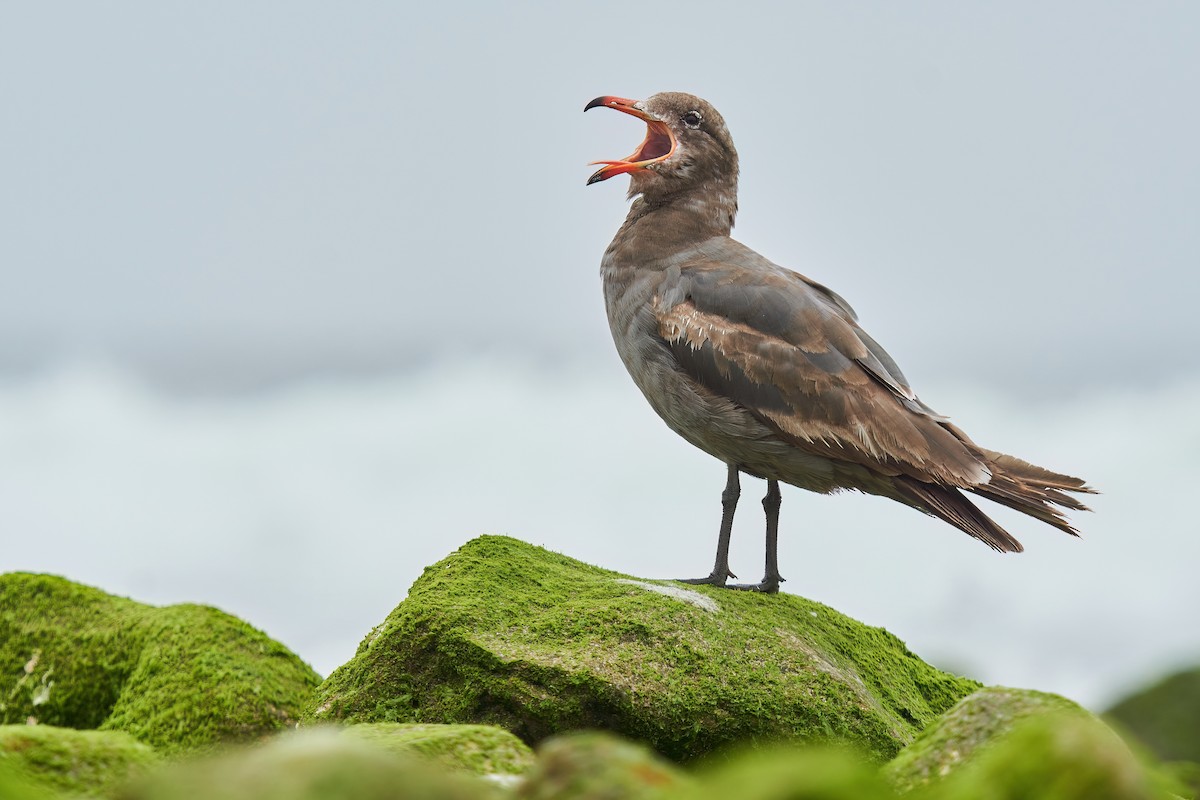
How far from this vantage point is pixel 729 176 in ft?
43.1

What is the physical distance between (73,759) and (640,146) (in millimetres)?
9314

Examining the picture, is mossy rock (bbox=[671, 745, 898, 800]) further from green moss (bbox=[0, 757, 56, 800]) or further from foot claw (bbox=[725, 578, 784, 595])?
foot claw (bbox=[725, 578, 784, 595])

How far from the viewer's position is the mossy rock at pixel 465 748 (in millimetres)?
5764

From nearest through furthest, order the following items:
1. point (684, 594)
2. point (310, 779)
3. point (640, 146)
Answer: point (310, 779) < point (684, 594) < point (640, 146)

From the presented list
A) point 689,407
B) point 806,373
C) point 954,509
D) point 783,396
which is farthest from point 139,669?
point 954,509

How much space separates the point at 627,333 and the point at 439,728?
6.29 m

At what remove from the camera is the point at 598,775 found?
169 inches

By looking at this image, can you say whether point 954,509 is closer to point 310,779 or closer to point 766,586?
point 766,586

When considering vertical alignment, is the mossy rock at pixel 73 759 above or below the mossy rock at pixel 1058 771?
below

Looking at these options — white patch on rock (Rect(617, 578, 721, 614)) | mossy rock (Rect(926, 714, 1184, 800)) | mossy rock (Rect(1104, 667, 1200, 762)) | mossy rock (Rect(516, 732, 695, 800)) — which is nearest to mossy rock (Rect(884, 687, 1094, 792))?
mossy rock (Rect(926, 714, 1184, 800))

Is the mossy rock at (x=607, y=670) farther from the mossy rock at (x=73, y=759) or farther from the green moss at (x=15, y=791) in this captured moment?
the green moss at (x=15, y=791)

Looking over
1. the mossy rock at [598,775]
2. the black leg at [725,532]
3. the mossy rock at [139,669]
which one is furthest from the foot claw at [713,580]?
the mossy rock at [598,775]

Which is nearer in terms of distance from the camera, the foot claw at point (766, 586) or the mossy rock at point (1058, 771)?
the mossy rock at point (1058, 771)

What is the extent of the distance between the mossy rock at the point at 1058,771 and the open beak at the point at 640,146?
8937 millimetres
